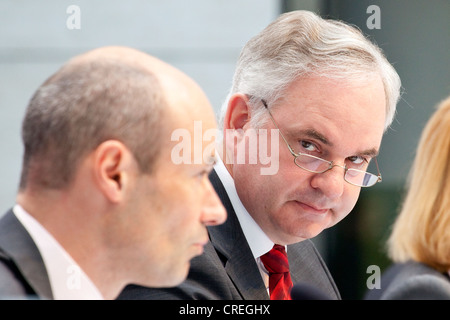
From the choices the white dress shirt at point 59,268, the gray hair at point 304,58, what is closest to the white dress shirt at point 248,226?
the gray hair at point 304,58

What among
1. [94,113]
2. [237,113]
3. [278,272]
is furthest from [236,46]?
[94,113]

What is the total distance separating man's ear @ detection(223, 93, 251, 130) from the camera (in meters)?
1.51

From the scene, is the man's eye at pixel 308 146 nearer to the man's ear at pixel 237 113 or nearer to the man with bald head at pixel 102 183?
the man's ear at pixel 237 113

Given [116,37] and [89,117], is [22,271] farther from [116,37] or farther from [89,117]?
[116,37]

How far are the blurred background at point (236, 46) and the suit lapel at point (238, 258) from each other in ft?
2.09

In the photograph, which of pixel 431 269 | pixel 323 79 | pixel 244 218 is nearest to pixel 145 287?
pixel 244 218

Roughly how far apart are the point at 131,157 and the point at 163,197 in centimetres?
9

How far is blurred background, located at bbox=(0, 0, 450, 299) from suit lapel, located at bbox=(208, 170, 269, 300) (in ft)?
2.09

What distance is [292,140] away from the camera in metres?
1.45

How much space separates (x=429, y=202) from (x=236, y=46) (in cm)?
91

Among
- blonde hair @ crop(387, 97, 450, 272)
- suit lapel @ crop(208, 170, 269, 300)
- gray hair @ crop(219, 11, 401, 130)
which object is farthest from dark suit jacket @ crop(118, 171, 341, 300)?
blonde hair @ crop(387, 97, 450, 272)

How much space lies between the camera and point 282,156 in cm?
145

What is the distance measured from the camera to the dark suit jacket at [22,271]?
977 mm
